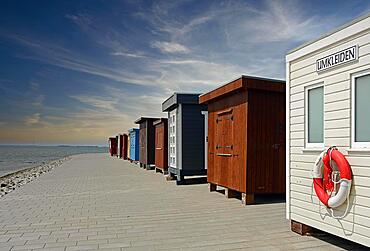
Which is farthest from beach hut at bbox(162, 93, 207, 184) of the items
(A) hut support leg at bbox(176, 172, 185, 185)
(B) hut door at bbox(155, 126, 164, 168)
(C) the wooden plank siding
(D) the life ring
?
(C) the wooden plank siding

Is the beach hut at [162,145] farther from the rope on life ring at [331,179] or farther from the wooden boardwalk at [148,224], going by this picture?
the rope on life ring at [331,179]

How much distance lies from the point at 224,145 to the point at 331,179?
15.1 ft

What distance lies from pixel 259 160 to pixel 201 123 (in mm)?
4580

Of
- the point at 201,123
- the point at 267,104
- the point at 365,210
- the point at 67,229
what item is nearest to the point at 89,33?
the point at 201,123

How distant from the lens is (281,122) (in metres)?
8.47

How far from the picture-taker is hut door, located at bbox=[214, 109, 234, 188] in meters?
9.01

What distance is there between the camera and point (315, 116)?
534cm

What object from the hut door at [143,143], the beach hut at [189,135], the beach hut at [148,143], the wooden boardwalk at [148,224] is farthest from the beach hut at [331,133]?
the hut door at [143,143]

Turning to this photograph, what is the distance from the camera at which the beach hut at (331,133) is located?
440 centimetres

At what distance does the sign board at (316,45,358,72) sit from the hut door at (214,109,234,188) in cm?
391

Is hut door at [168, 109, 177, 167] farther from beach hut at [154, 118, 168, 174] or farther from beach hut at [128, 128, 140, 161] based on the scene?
beach hut at [128, 128, 140, 161]

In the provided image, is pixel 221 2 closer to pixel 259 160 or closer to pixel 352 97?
pixel 259 160

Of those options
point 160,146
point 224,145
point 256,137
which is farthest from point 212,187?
point 160,146

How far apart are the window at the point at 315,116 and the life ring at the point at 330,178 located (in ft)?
1.11
